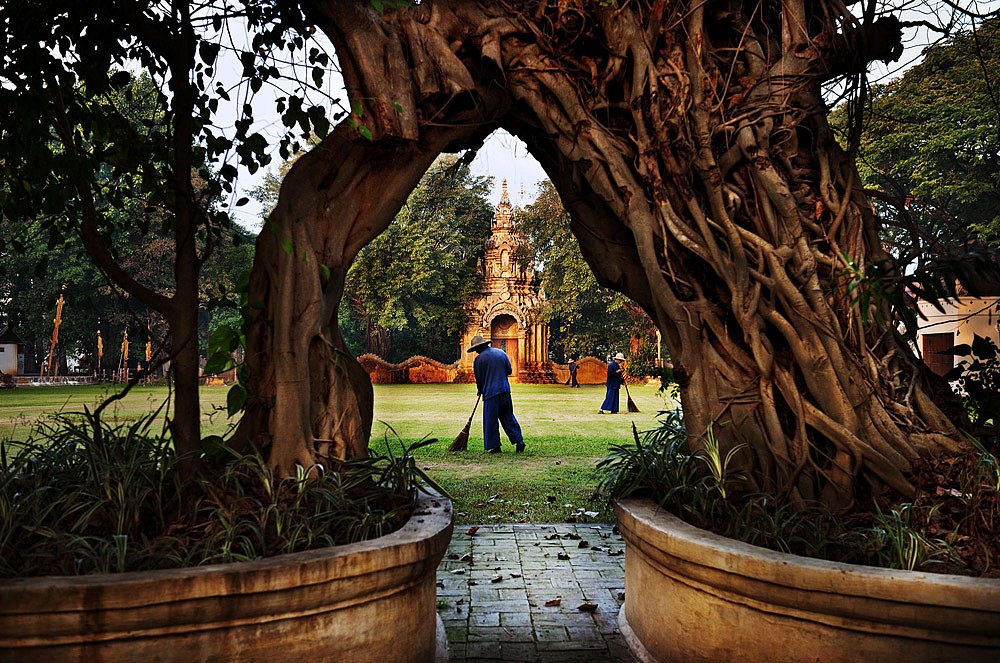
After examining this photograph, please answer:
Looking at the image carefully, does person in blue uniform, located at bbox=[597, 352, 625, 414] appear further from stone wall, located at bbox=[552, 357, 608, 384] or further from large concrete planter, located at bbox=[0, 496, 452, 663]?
stone wall, located at bbox=[552, 357, 608, 384]

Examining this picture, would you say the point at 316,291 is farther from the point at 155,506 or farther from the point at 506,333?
the point at 506,333

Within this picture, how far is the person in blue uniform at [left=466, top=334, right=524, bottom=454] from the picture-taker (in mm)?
9992

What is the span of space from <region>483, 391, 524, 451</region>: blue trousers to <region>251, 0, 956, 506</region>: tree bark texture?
6320mm

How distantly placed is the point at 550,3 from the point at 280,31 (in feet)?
5.04

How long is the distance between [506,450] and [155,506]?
7517 millimetres

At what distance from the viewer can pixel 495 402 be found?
10.2 m

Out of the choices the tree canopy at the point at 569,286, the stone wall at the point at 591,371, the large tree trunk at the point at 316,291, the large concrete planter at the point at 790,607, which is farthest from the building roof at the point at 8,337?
the large concrete planter at the point at 790,607

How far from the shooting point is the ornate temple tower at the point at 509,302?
116 ft

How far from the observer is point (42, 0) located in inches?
131

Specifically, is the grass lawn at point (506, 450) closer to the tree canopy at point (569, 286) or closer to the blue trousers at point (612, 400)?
the blue trousers at point (612, 400)

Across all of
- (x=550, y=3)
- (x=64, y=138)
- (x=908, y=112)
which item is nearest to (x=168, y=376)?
(x=64, y=138)

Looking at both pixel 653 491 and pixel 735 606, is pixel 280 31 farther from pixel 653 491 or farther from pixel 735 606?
pixel 735 606

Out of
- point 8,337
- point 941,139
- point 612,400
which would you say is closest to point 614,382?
point 612,400

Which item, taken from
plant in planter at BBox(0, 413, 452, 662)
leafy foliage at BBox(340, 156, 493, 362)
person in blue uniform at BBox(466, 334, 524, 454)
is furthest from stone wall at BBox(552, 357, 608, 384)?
plant in planter at BBox(0, 413, 452, 662)
